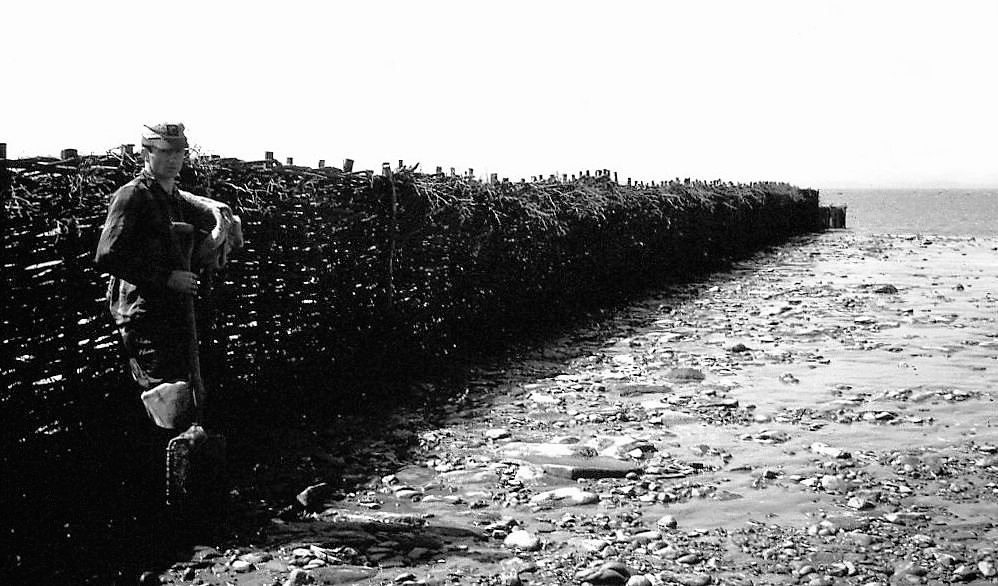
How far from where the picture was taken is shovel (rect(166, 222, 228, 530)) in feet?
18.4

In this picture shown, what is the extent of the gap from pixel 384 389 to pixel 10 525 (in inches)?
189

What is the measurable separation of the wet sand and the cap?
7.50 feet

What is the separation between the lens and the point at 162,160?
5.61 meters

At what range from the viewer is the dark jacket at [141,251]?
209 inches

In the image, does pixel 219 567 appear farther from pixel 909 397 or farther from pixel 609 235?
pixel 609 235

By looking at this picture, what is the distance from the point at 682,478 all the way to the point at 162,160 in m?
4.07

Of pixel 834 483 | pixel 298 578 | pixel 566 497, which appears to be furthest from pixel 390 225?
pixel 298 578

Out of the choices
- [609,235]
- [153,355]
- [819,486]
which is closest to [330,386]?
[153,355]

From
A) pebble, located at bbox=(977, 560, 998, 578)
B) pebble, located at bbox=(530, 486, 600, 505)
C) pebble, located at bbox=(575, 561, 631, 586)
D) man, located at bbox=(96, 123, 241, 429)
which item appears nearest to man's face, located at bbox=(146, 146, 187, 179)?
man, located at bbox=(96, 123, 241, 429)

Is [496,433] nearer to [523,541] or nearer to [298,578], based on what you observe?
[523,541]

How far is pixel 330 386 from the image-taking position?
29.7 feet

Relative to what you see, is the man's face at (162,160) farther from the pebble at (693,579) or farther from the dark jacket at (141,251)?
the pebble at (693,579)

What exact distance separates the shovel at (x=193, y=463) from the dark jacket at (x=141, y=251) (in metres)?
0.10

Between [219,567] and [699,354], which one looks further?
[699,354]
